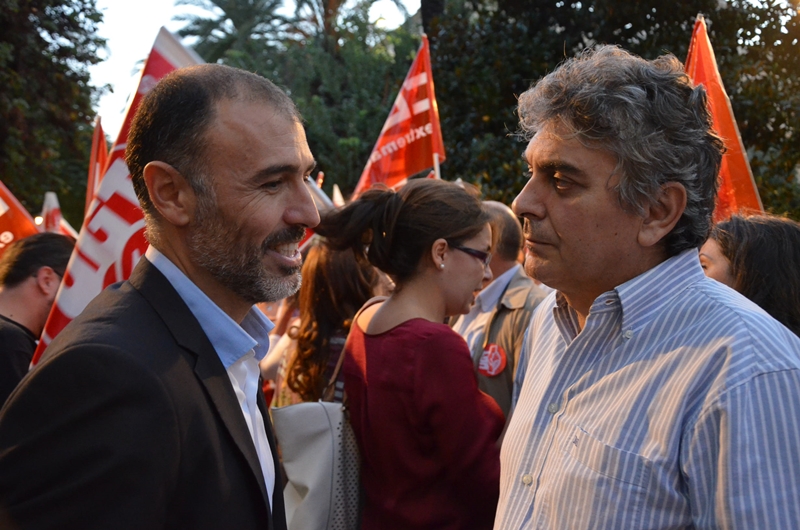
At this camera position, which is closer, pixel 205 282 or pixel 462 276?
pixel 205 282

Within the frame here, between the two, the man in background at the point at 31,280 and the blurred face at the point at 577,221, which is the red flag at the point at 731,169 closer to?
the blurred face at the point at 577,221

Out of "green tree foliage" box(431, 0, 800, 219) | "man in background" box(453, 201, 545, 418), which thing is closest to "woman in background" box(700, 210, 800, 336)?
"man in background" box(453, 201, 545, 418)

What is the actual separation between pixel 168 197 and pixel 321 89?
19566mm

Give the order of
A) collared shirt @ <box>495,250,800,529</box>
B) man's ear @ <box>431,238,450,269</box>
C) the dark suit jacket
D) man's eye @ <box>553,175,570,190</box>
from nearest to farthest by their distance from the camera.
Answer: the dark suit jacket → collared shirt @ <box>495,250,800,529</box> → man's eye @ <box>553,175,570,190</box> → man's ear @ <box>431,238,450,269</box>

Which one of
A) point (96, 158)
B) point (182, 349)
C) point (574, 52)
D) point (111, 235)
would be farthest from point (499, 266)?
point (574, 52)

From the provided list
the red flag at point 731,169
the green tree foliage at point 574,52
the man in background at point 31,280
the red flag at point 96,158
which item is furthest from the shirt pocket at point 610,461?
the green tree foliage at point 574,52

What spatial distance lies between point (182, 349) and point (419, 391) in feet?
3.83

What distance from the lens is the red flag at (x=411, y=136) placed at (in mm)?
6551

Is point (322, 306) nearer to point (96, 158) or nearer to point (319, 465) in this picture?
point (319, 465)

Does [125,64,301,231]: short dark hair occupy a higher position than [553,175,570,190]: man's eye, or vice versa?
[125,64,301,231]: short dark hair

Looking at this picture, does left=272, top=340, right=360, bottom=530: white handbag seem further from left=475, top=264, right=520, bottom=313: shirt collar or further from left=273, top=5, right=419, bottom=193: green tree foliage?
left=273, top=5, right=419, bottom=193: green tree foliage

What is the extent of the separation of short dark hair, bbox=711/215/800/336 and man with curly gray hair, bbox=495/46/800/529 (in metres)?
0.84

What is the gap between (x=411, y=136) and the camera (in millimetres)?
6602

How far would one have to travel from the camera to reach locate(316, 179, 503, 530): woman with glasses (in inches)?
106
